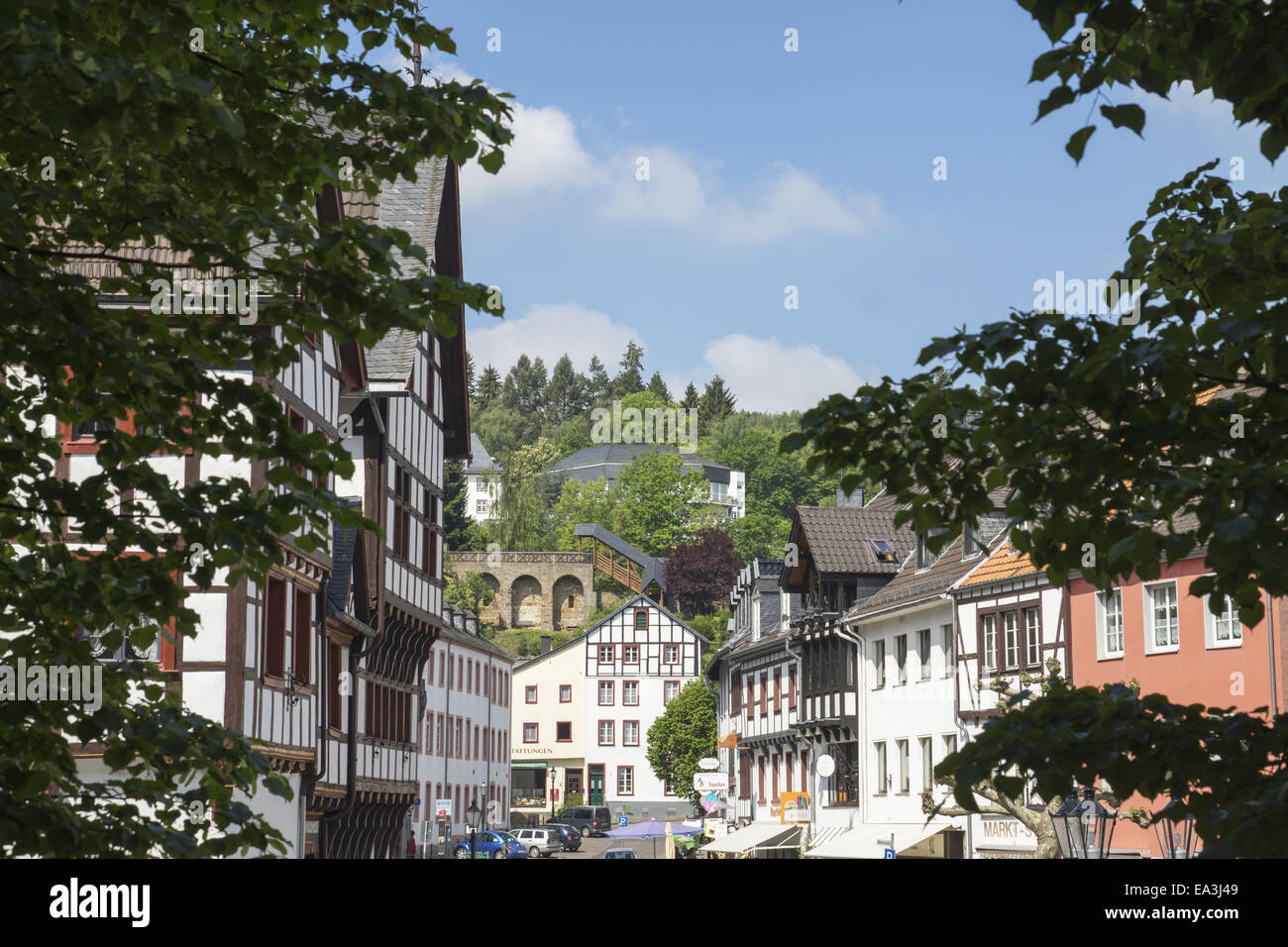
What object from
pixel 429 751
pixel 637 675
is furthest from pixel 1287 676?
pixel 637 675

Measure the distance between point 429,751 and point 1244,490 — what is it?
5345 cm

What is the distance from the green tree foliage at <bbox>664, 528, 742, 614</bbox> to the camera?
380ft

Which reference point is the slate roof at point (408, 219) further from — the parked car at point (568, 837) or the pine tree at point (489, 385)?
the pine tree at point (489, 385)

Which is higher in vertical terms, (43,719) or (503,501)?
(503,501)

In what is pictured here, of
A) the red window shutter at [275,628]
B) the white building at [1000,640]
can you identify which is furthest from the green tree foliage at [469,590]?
the red window shutter at [275,628]

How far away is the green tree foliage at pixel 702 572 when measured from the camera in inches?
4564

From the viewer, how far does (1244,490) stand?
462cm

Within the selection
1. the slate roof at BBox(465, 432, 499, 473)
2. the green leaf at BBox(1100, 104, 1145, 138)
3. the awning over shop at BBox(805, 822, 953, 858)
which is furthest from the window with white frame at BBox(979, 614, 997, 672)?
the slate roof at BBox(465, 432, 499, 473)

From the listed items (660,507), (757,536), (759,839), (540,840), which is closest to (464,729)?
(540,840)

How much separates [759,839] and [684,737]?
95.5ft

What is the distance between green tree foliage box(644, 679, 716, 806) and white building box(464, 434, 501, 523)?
207ft

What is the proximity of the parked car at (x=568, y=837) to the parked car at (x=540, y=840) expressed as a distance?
0.18 m
